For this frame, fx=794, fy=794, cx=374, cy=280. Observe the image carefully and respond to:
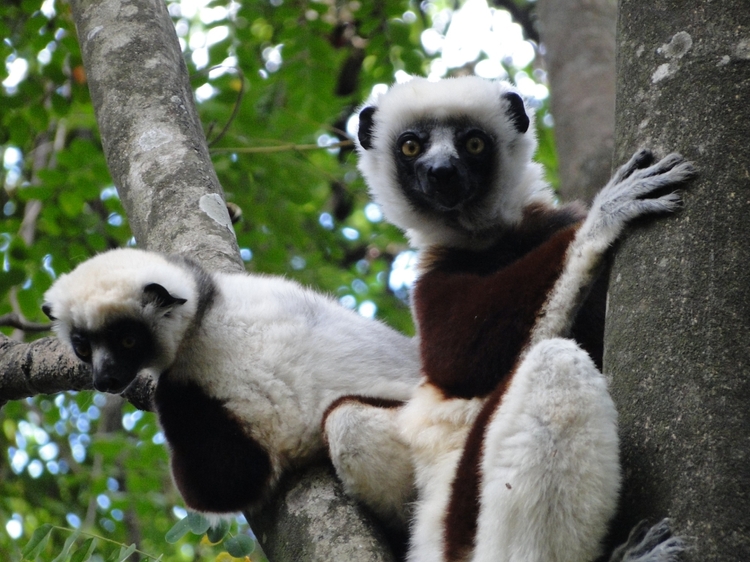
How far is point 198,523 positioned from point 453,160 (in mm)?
2069

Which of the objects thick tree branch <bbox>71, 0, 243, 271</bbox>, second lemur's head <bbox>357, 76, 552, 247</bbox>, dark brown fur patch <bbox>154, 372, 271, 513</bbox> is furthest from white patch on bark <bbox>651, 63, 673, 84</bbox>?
thick tree branch <bbox>71, 0, 243, 271</bbox>

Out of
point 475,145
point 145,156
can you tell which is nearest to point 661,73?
point 475,145

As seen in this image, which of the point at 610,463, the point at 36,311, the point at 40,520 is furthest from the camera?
the point at 40,520

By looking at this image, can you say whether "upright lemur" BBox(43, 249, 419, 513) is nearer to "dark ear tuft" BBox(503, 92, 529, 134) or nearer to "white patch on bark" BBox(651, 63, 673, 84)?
"dark ear tuft" BBox(503, 92, 529, 134)

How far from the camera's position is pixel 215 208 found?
4.16 metres

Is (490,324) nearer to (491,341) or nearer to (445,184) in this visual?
(491,341)

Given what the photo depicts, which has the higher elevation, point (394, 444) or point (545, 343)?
point (545, 343)

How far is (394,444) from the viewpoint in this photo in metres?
3.34

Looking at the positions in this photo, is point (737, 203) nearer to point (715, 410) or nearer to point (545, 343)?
point (715, 410)

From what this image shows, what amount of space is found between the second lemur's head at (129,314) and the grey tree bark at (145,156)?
332 millimetres

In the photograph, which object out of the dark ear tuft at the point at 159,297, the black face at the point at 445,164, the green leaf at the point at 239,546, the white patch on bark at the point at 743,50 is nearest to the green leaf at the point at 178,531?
the green leaf at the point at 239,546

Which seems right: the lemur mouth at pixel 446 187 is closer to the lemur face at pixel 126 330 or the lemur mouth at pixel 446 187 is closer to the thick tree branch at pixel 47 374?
the lemur face at pixel 126 330

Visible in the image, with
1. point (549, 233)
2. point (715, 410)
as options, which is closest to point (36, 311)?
point (549, 233)

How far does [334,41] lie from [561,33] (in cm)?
306
